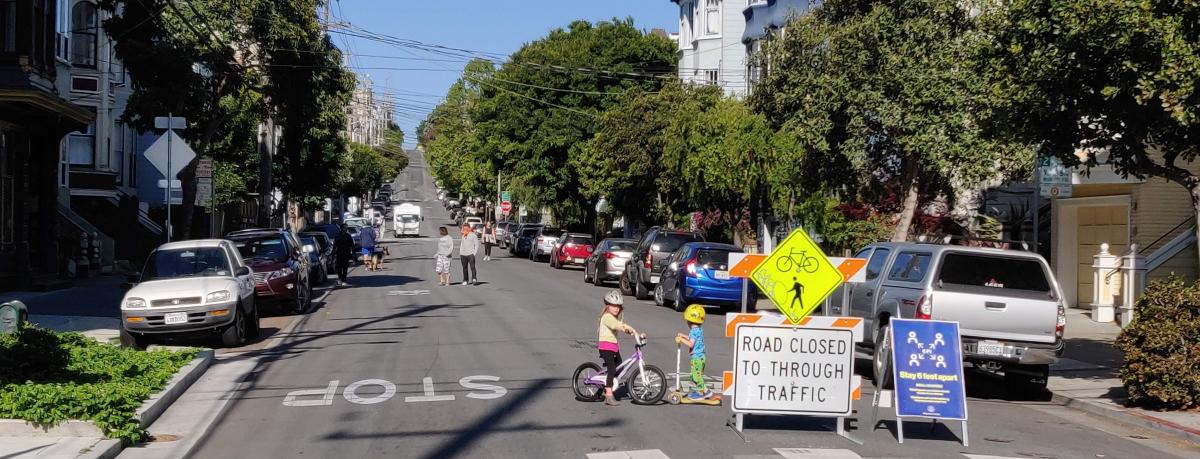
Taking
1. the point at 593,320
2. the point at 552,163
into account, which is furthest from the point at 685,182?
the point at 552,163

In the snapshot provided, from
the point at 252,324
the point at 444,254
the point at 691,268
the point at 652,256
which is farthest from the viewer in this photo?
the point at 444,254

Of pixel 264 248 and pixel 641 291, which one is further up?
pixel 264 248

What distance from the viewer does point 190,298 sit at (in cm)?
1738

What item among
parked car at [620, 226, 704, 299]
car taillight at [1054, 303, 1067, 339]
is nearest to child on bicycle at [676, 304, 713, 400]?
car taillight at [1054, 303, 1067, 339]

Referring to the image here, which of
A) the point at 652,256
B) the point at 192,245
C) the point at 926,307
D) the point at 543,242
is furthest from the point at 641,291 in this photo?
the point at 543,242

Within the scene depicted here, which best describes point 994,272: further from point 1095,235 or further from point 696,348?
point 1095,235

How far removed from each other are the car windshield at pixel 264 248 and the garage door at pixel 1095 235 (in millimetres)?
16948

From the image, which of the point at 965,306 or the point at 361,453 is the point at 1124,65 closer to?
the point at 965,306

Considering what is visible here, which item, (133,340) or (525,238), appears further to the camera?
(525,238)

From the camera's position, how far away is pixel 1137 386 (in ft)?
41.2

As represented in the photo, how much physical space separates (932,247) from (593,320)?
9.29m

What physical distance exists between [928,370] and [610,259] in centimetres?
2472

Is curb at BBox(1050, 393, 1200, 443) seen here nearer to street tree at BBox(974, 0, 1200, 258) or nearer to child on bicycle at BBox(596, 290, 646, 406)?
street tree at BBox(974, 0, 1200, 258)

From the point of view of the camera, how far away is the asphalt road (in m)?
10.1
